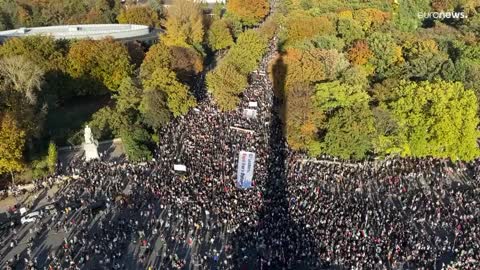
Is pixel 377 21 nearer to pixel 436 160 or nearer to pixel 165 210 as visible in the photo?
pixel 436 160

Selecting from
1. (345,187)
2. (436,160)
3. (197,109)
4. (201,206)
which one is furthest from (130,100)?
(436,160)

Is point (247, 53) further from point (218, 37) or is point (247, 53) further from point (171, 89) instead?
point (171, 89)

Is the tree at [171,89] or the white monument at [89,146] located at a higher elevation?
the tree at [171,89]

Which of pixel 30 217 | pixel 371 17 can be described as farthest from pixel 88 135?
pixel 371 17

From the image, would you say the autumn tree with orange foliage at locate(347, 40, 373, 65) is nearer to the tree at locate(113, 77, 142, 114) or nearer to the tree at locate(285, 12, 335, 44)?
the tree at locate(285, 12, 335, 44)

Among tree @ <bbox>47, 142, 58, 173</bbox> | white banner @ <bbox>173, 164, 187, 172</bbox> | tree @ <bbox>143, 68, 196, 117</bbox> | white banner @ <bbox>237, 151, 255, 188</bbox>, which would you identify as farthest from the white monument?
white banner @ <bbox>237, 151, 255, 188</bbox>

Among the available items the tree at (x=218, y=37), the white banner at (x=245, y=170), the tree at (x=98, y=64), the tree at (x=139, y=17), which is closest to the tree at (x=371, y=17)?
the tree at (x=218, y=37)
